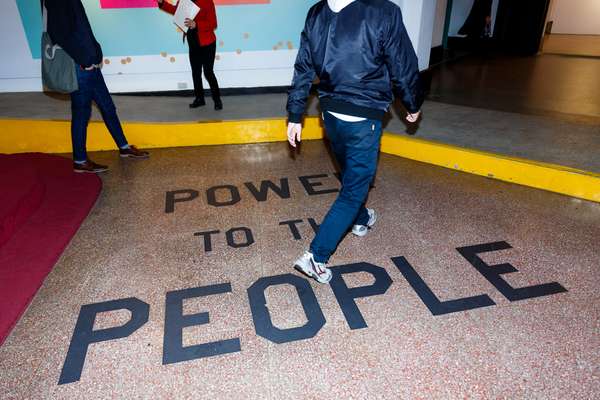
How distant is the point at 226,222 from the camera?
125 inches

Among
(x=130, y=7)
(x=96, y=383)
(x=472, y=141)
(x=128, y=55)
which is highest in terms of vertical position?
(x=130, y=7)

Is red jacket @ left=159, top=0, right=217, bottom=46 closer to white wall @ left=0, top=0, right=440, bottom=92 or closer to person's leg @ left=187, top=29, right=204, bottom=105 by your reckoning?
person's leg @ left=187, top=29, right=204, bottom=105

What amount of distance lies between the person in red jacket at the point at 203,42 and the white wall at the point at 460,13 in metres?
8.26

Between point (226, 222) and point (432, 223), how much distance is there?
64.5 inches

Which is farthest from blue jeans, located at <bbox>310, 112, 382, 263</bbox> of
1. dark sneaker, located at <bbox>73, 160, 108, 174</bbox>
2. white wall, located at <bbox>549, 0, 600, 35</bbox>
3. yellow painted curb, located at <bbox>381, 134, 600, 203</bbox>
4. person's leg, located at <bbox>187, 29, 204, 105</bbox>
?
white wall, located at <bbox>549, 0, 600, 35</bbox>

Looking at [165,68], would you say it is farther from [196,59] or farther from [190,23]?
[190,23]

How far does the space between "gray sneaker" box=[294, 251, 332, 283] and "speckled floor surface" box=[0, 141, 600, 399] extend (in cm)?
6

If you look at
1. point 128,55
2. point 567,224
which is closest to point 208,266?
point 567,224

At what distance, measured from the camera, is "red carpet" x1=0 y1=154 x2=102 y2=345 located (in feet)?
7.91

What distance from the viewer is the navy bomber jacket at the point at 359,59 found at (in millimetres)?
1919

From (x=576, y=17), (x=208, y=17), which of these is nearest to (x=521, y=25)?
(x=576, y=17)

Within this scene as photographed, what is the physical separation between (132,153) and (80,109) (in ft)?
2.58

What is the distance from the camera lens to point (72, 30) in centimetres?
329

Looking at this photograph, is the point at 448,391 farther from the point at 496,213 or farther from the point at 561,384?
the point at 496,213
